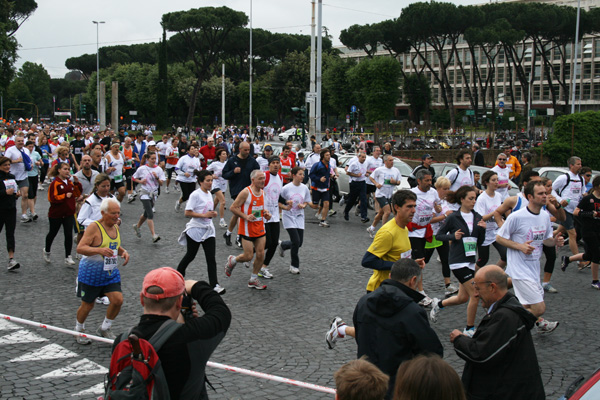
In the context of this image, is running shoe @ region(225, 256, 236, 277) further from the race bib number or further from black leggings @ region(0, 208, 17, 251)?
black leggings @ region(0, 208, 17, 251)

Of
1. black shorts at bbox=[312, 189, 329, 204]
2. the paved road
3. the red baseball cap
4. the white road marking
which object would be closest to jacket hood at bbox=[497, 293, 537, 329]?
the paved road

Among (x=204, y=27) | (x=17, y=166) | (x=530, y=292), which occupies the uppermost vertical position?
(x=204, y=27)

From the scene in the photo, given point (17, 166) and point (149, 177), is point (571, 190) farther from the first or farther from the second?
point (17, 166)

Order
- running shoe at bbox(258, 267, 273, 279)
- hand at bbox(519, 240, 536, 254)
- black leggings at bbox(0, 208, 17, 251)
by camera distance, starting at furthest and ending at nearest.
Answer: black leggings at bbox(0, 208, 17, 251), running shoe at bbox(258, 267, 273, 279), hand at bbox(519, 240, 536, 254)

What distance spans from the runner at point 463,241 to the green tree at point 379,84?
59561mm

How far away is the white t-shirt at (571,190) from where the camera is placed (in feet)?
37.5

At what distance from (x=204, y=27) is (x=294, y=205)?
204ft

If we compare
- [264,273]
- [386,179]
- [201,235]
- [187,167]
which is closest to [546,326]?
[264,273]

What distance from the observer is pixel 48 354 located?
6438 millimetres

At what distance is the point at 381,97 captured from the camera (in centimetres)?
6656

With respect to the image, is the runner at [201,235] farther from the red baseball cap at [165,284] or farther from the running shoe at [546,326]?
the red baseball cap at [165,284]

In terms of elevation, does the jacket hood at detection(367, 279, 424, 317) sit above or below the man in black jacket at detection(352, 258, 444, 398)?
above

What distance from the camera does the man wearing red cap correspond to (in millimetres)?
3207

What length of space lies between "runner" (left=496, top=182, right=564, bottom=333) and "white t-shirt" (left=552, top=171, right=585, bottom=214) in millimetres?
4562
